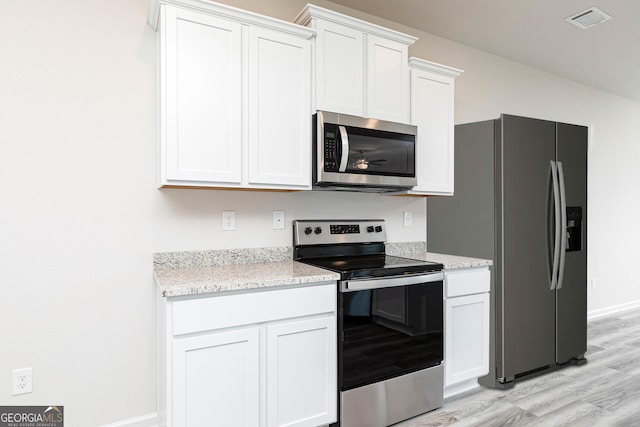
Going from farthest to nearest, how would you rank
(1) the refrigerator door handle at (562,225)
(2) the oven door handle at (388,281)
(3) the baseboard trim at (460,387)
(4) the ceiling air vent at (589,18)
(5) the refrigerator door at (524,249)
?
(1) the refrigerator door handle at (562,225)
(4) the ceiling air vent at (589,18)
(5) the refrigerator door at (524,249)
(3) the baseboard trim at (460,387)
(2) the oven door handle at (388,281)

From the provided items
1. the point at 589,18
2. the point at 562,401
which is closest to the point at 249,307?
the point at 562,401

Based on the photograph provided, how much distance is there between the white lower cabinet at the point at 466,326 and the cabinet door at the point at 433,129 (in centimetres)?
66

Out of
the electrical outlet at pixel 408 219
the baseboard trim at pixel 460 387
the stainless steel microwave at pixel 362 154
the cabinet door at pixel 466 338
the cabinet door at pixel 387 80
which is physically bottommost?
the baseboard trim at pixel 460 387

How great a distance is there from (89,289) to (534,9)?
356 cm

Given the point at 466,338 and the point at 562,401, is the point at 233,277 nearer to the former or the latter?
the point at 466,338

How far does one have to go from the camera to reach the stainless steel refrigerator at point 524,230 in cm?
285

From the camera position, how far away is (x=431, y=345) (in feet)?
7.95

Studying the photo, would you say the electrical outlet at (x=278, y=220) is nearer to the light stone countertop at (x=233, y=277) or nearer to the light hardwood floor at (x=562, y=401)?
the light stone countertop at (x=233, y=277)

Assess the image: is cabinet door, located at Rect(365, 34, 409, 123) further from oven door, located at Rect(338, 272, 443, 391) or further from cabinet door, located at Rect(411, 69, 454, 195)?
oven door, located at Rect(338, 272, 443, 391)

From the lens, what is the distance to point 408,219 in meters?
3.16

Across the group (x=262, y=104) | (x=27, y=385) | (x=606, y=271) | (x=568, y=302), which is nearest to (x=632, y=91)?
(x=606, y=271)

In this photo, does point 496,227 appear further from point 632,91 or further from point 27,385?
point 632,91

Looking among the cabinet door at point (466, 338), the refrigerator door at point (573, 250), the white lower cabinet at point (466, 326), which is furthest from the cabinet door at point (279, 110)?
the refrigerator door at point (573, 250)

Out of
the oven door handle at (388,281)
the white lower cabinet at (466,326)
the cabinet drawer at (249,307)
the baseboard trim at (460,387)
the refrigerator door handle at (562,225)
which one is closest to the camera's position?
the cabinet drawer at (249,307)
